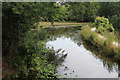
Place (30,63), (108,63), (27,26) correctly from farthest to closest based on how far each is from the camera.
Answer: (108,63), (27,26), (30,63)

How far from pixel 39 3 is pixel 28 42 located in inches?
137

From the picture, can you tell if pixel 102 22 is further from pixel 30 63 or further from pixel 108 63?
pixel 30 63

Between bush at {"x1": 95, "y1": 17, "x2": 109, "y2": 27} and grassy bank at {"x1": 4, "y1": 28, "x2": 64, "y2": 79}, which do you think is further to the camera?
bush at {"x1": 95, "y1": 17, "x2": 109, "y2": 27}

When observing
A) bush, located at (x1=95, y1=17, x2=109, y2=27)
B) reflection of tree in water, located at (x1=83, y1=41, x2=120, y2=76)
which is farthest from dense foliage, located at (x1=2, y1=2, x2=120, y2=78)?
bush, located at (x1=95, y1=17, x2=109, y2=27)

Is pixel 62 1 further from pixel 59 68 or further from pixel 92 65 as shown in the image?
pixel 92 65

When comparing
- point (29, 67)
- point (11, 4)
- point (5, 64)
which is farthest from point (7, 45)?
point (11, 4)

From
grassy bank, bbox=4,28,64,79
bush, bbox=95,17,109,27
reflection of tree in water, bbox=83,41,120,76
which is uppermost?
bush, bbox=95,17,109,27

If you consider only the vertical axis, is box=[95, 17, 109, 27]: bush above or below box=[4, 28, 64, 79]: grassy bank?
above

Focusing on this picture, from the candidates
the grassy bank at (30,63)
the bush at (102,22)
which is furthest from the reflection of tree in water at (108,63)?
the bush at (102,22)

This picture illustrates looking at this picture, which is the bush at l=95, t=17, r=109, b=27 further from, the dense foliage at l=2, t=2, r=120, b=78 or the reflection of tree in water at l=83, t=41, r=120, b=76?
the dense foliage at l=2, t=2, r=120, b=78

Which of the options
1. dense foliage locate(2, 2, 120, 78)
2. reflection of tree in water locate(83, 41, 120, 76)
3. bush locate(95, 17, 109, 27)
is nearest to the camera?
dense foliage locate(2, 2, 120, 78)

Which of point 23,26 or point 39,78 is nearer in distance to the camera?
point 39,78

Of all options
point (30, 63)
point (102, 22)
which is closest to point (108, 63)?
point (30, 63)

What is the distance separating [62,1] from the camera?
7812 millimetres
